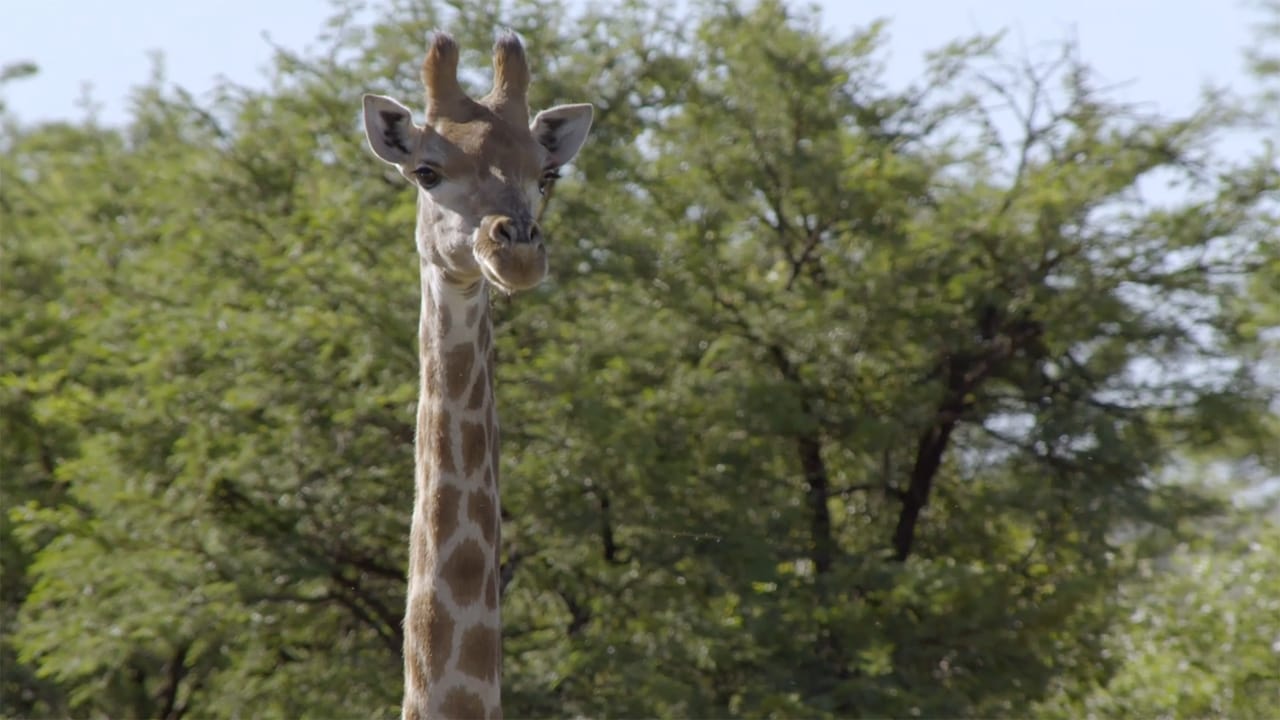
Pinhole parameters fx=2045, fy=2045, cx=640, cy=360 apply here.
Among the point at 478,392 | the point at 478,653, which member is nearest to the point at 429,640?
the point at 478,653

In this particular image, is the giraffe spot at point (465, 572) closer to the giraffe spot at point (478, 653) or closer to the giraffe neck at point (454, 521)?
Result: the giraffe neck at point (454, 521)

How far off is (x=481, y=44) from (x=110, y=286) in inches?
195

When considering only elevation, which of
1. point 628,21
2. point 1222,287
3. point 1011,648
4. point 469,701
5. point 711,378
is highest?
point 628,21

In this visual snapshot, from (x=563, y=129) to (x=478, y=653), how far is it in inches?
85.2

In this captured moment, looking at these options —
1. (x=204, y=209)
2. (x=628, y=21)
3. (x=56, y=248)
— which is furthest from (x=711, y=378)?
(x=56, y=248)

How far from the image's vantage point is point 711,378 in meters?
18.0

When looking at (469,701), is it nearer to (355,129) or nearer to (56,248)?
(355,129)

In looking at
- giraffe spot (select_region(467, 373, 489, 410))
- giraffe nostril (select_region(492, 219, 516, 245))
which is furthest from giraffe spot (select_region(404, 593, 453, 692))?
giraffe nostril (select_region(492, 219, 516, 245))

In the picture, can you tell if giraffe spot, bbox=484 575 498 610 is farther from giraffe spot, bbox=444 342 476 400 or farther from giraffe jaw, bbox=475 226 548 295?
giraffe jaw, bbox=475 226 548 295

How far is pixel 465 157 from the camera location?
23.3 ft

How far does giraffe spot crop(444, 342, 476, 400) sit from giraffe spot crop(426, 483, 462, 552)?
1.14 feet

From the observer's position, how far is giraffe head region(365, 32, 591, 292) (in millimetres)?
6953

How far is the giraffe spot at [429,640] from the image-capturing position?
7016 mm

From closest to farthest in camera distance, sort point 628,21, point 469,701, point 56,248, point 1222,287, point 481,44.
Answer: point 469,701
point 481,44
point 628,21
point 1222,287
point 56,248
